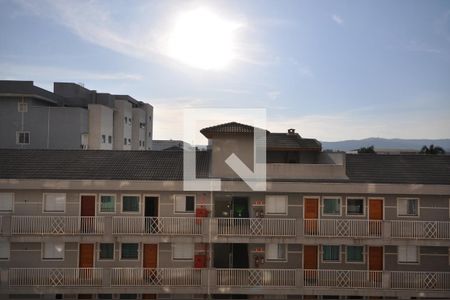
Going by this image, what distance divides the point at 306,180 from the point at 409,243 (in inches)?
217

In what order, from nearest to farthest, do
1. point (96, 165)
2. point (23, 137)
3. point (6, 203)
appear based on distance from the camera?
point (6, 203) → point (96, 165) → point (23, 137)

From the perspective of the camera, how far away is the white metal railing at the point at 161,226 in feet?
65.0

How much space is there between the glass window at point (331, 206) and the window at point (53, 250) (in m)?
13.3

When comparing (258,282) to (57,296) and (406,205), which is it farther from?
(57,296)

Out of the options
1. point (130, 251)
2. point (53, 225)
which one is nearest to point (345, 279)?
point (130, 251)

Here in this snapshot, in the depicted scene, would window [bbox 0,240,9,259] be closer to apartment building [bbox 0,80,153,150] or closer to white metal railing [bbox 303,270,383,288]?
white metal railing [bbox 303,270,383,288]

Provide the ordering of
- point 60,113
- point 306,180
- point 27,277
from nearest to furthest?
point 27,277, point 306,180, point 60,113

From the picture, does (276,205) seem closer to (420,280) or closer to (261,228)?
(261,228)

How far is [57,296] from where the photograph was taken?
20656 mm

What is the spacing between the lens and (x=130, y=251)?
20859 mm

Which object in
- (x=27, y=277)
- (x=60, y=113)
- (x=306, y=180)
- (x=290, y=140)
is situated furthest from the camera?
(x=60, y=113)

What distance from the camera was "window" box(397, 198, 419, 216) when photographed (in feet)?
67.7

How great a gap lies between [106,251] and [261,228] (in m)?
7.88

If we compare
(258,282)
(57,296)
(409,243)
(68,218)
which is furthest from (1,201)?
(409,243)
